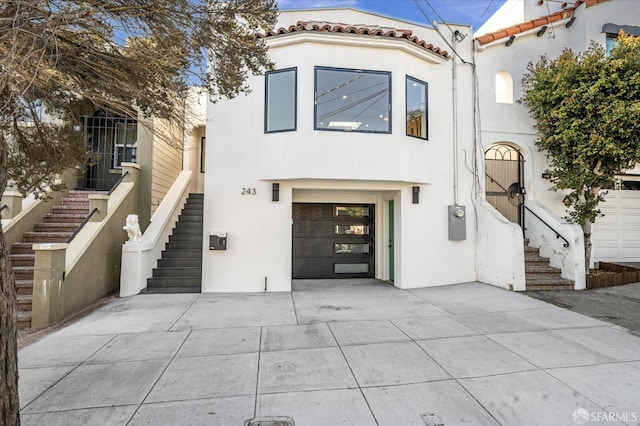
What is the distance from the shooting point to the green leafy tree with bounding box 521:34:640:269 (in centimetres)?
695

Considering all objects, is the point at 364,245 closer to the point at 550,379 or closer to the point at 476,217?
the point at 476,217

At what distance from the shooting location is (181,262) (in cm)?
775

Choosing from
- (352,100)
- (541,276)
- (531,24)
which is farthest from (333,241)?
(531,24)

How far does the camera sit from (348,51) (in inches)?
274

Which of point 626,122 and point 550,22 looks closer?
point 626,122

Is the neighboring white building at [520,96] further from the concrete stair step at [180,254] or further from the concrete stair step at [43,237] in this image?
the concrete stair step at [43,237]

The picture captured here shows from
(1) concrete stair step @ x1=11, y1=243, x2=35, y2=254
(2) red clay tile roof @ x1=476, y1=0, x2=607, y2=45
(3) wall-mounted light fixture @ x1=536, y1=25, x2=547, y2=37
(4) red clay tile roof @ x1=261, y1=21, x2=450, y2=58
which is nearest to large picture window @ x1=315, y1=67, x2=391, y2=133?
(4) red clay tile roof @ x1=261, y1=21, x2=450, y2=58

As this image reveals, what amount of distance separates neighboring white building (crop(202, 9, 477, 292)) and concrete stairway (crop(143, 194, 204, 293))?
0.65 meters

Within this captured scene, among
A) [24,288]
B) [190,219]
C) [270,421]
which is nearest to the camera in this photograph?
[270,421]

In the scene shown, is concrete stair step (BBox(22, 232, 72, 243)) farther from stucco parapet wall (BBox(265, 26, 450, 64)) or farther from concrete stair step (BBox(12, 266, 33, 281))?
stucco parapet wall (BBox(265, 26, 450, 64))

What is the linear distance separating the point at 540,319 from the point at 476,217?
11.2 ft

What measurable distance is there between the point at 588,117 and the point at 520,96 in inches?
79.2

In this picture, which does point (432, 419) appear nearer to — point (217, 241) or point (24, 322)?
point (217, 241)

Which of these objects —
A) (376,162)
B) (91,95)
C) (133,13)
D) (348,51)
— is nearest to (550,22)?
(348,51)
